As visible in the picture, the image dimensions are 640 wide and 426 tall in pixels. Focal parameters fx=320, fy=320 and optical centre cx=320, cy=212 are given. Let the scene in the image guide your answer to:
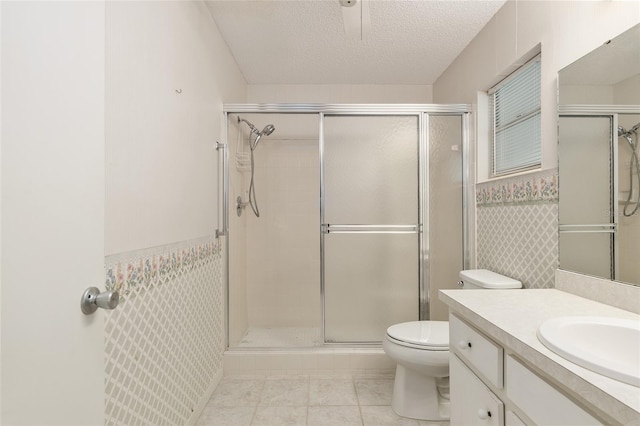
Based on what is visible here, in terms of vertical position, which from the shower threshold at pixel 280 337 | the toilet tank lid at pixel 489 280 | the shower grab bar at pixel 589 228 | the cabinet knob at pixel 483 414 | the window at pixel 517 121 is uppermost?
the window at pixel 517 121

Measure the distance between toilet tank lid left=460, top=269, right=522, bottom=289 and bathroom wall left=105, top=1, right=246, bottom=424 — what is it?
1.62m

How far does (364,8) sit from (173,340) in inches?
69.6

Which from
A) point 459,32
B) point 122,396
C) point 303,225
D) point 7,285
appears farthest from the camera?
point 303,225

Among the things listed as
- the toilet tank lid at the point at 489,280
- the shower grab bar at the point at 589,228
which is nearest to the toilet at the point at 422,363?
the toilet tank lid at the point at 489,280

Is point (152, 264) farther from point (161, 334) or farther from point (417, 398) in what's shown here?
point (417, 398)

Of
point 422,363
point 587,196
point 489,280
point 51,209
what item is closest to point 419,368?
point 422,363

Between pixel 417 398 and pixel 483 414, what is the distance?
3.04 ft

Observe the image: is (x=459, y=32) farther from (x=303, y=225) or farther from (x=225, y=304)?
(x=225, y=304)

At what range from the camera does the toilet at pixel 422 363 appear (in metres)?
1.68

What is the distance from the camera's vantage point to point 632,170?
3.63 feet

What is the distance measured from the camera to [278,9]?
6.39 feet

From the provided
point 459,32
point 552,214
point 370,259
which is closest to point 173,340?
point 370,259

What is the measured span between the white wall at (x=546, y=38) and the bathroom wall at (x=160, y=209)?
70.0 inches

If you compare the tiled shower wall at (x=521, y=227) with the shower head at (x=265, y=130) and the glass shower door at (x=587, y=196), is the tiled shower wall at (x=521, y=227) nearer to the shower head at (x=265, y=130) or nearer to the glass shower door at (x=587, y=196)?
the glass shower door at (x=587, y=196)
